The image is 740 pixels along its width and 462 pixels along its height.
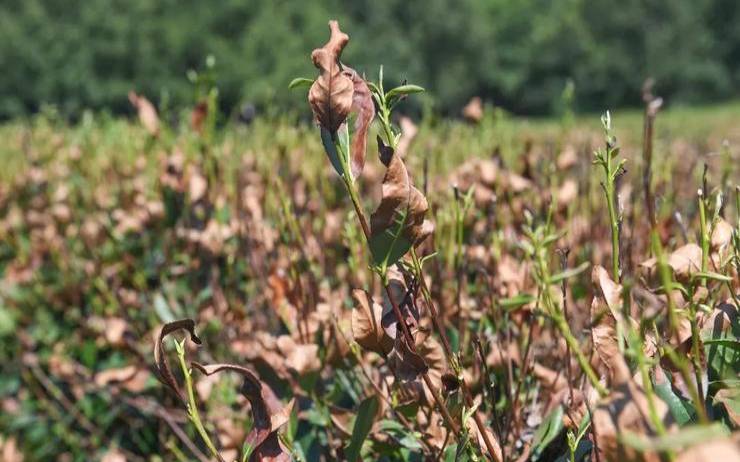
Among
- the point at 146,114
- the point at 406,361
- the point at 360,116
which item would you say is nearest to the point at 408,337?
the point at 406,361

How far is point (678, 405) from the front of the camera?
0.74 metres

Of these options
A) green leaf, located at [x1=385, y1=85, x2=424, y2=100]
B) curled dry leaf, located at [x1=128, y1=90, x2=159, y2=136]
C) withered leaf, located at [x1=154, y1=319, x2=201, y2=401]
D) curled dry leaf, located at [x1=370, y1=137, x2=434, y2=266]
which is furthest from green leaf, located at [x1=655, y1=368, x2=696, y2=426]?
curled dry leaf, located at [x1=128, y1=90, x2=159, y2=136]

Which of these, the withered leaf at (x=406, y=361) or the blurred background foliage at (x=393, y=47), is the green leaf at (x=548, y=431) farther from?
the blurred background foliage at (x=393, y=47)

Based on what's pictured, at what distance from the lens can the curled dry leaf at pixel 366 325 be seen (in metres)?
0.92

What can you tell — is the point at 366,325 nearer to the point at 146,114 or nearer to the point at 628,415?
the point at 628,415

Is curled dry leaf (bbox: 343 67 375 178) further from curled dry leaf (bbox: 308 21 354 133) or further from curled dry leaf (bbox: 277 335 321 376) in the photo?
curled dry leaf (bbox: 277 335 321 376)

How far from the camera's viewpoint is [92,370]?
252cm

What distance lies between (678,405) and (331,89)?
0.46 m

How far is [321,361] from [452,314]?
32 cm

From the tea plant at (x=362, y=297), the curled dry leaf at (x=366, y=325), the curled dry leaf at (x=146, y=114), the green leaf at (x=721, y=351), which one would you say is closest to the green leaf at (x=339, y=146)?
the tea plant at (x=362, y=297)

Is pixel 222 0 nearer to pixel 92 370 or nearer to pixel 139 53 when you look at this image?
pixel 139 53

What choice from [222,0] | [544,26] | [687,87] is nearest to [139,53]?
[222,0]

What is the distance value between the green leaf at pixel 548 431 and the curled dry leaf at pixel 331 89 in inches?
19.7

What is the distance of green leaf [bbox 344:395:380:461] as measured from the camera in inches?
39.5
